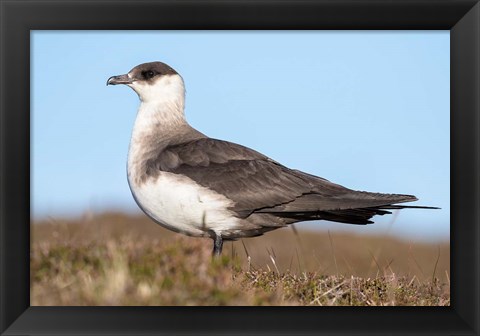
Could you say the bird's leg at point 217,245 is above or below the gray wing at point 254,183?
below

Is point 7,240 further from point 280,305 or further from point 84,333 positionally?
point 280,305

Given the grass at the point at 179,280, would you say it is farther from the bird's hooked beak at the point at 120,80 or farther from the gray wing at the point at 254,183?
the bird's hooked beak at the point at 120,80

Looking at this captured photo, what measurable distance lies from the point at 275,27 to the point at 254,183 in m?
2.13

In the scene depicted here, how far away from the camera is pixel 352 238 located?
14.6 m

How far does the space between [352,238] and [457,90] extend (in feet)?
31.9

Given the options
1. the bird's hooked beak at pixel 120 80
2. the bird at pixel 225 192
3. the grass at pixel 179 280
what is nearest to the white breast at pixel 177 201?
the bird at pixel 225 192

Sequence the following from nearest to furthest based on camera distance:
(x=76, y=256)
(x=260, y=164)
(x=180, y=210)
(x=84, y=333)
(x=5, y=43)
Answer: (x=84, y=333) → (x=5, y=43) → (x=76, y=256) → (x=180, y=210) → (x=260, y=164)

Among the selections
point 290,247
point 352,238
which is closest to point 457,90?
point 290,247

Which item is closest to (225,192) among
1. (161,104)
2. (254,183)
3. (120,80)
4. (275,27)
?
(254,183)

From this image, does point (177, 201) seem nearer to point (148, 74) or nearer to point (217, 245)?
point (217, 245)

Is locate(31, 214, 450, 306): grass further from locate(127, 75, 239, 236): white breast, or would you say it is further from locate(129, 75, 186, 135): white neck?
locate(129, 75, 186, 135): white neck

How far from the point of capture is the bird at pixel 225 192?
21.6ft

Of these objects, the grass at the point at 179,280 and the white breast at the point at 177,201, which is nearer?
the grass at the point at 179,280

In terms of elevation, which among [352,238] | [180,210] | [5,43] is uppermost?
[5,43]
